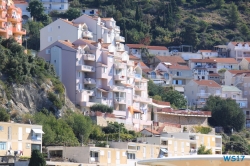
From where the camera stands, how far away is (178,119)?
93938 millimetres

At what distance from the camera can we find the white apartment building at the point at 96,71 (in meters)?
83.0

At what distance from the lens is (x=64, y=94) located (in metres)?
78.2

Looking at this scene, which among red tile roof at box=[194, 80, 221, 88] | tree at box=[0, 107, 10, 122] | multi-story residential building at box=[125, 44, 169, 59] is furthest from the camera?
multi-story residential building at box=[125, 44, 169, 59]

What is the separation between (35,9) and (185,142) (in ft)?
129

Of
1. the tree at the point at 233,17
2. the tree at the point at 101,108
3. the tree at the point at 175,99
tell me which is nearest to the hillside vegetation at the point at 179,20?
the tree at the point at 233,17

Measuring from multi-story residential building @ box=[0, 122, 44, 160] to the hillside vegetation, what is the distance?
202 feet

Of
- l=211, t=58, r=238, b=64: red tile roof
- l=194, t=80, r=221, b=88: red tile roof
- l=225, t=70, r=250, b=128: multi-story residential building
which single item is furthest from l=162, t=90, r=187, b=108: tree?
l=211, t=58, r=238, b=64: red tile roof

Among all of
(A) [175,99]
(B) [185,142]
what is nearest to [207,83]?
(A) [175,99]

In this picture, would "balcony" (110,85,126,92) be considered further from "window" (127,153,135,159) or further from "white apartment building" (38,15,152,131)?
"window" (127,153,135,159)

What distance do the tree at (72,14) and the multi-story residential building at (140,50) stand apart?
7558 mm

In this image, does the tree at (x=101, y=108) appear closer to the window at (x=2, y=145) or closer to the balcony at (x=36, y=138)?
the balcony at (x=36, y=138)

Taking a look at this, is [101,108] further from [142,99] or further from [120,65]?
[142,99]

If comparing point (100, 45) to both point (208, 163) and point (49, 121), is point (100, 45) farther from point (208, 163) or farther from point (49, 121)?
point (208, 163)

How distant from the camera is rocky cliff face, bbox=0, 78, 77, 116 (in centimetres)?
7162
